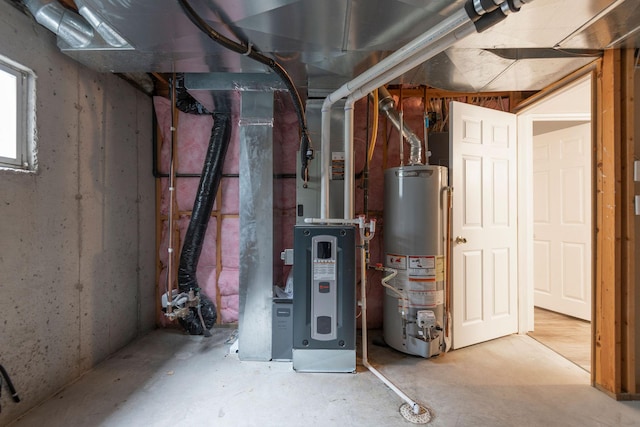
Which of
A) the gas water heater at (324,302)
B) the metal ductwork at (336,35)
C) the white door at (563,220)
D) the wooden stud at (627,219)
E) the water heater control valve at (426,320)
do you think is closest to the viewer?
the metal ductwork at (336,35)

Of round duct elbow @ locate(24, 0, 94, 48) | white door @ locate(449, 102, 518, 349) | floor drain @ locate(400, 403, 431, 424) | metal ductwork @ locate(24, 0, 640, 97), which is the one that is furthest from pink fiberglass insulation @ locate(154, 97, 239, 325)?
white door @ locate(449, 102, 518, 349)

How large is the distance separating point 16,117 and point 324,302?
233cm

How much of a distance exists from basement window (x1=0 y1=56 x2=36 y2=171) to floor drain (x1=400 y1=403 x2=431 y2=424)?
2757 millimetres

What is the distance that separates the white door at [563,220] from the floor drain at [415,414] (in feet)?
9.15

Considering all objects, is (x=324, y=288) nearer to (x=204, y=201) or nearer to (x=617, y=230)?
(x=204, y=201)

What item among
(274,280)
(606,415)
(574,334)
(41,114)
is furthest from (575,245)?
(41,114)

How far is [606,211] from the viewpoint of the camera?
1886mm

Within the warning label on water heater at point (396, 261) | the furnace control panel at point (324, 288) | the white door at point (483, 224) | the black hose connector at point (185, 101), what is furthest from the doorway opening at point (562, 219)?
the black hose connector at point (185, 101)

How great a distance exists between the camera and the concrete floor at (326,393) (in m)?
1.62

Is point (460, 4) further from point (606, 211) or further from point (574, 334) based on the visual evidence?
point (574, 334)

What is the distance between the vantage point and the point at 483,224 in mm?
2549

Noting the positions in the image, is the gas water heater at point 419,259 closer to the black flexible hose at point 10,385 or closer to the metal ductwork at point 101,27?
the metal ductwork at point 101,27

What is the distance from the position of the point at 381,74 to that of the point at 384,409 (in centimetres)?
210

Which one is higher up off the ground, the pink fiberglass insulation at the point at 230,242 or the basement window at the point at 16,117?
the basement window at the point at 16,117
